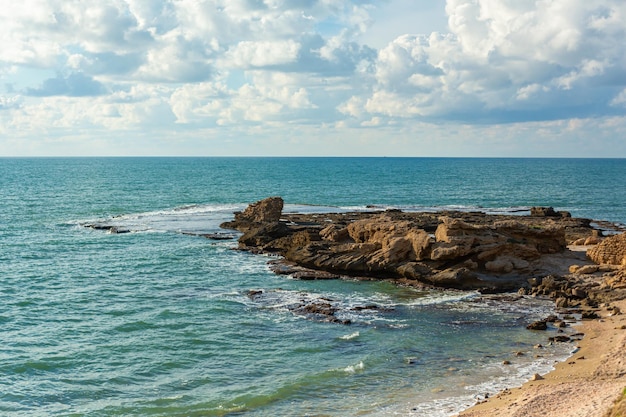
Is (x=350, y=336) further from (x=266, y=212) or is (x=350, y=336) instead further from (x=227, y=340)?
(x=266, y=212)

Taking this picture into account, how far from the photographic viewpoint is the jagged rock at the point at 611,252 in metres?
40.6

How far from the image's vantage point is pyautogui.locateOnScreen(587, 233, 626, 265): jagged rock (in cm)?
4062

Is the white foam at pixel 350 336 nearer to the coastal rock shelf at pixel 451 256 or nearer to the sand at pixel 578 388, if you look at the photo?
the sand at pixel 578 388

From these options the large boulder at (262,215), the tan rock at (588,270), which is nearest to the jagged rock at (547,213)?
the large boulder at (262,215)

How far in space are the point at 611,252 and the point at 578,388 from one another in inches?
902

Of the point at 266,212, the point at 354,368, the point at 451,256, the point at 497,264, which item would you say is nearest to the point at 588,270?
the point at 497,264

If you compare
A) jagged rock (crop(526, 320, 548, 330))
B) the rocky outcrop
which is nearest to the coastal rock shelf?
jagged rock (crop(526, 320, 548, 330))

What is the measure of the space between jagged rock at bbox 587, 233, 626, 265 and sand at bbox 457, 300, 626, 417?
12869mm

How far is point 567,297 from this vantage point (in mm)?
36094

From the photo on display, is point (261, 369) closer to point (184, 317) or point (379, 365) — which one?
point (379, 365)

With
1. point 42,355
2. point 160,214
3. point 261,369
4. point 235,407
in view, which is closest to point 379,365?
point 261,369

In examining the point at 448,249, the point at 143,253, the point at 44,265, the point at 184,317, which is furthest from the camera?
the point at 143,253

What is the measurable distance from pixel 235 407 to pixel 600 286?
25.1 m

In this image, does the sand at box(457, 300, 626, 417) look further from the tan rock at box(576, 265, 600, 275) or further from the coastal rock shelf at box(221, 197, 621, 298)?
the tan rock at box(576, 265, 600, 275)
